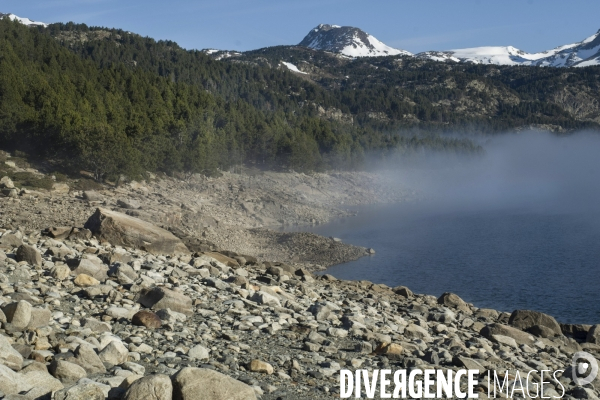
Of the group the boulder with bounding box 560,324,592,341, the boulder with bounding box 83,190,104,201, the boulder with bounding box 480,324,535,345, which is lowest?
the boulder with bounding box 560,324,592,341

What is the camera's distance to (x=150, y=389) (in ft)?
23.2

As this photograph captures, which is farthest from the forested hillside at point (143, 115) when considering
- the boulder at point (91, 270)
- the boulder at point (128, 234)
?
the boulder at point (91, 270)

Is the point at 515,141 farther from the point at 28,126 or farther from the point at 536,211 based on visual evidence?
the point at 28,126

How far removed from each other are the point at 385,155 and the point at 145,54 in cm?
6396

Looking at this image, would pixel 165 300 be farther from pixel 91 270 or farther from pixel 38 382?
pixel 38 382

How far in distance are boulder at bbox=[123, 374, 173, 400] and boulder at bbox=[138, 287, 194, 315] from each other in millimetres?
5366

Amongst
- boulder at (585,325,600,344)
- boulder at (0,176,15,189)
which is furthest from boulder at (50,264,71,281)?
boulder at (0,176,15,189)

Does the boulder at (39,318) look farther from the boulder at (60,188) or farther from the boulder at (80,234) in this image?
the boulder at (60,188)

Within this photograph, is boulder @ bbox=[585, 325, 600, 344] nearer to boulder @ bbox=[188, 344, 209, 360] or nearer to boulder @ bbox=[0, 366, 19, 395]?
boulder @ bbox=[188, 344, 209, 360]

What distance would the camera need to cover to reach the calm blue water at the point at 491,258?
101 feet

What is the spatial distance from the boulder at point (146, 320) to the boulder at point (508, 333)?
1002cm

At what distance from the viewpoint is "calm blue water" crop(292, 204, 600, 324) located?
1213 inches

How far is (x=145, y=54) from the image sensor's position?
138 meters

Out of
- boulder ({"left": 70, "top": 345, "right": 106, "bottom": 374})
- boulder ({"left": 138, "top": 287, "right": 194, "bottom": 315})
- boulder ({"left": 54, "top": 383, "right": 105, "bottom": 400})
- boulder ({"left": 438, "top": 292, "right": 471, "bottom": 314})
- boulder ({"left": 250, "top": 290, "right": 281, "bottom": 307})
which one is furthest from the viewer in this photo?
boulder ({"left": 438, "top": 292, "right": 471, "bottom": 314})
